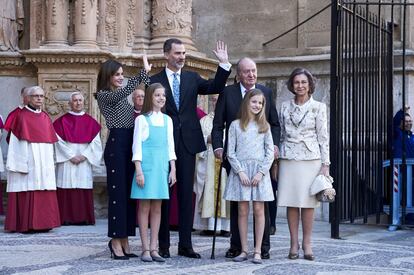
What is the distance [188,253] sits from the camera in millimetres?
7387

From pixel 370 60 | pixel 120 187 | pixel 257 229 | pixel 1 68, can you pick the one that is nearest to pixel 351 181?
pixel 370 60

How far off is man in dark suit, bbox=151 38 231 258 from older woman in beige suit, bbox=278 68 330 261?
27.7 inches

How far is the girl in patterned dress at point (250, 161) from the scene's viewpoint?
23.6 ft

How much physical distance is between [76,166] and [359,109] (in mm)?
3627

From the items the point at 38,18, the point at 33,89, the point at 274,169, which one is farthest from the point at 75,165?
the point at 274,169

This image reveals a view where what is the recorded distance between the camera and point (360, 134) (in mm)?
10531

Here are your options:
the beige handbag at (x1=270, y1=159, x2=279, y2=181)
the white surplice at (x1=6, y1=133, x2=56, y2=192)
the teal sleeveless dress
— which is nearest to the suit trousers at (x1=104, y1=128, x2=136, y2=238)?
the teal sleeveless dress

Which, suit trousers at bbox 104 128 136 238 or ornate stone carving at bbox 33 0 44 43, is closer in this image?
suit trousers at bbox 104 128 136 238

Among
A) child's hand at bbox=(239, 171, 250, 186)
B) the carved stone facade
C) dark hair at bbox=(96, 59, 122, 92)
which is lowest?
child's hand at bbox=(239, 171, 250, 186)

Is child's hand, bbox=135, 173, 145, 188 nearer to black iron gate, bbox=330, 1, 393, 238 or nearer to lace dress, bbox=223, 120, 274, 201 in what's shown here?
lace dress, bbox=223, 120, 274, 201

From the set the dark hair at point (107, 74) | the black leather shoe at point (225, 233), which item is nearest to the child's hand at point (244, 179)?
the dark hair at point (107, 74)

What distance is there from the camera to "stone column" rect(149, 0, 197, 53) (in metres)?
11.4

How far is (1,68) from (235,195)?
5302 millimetres

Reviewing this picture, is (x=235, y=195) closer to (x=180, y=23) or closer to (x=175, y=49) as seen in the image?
(x=175, y=49)
